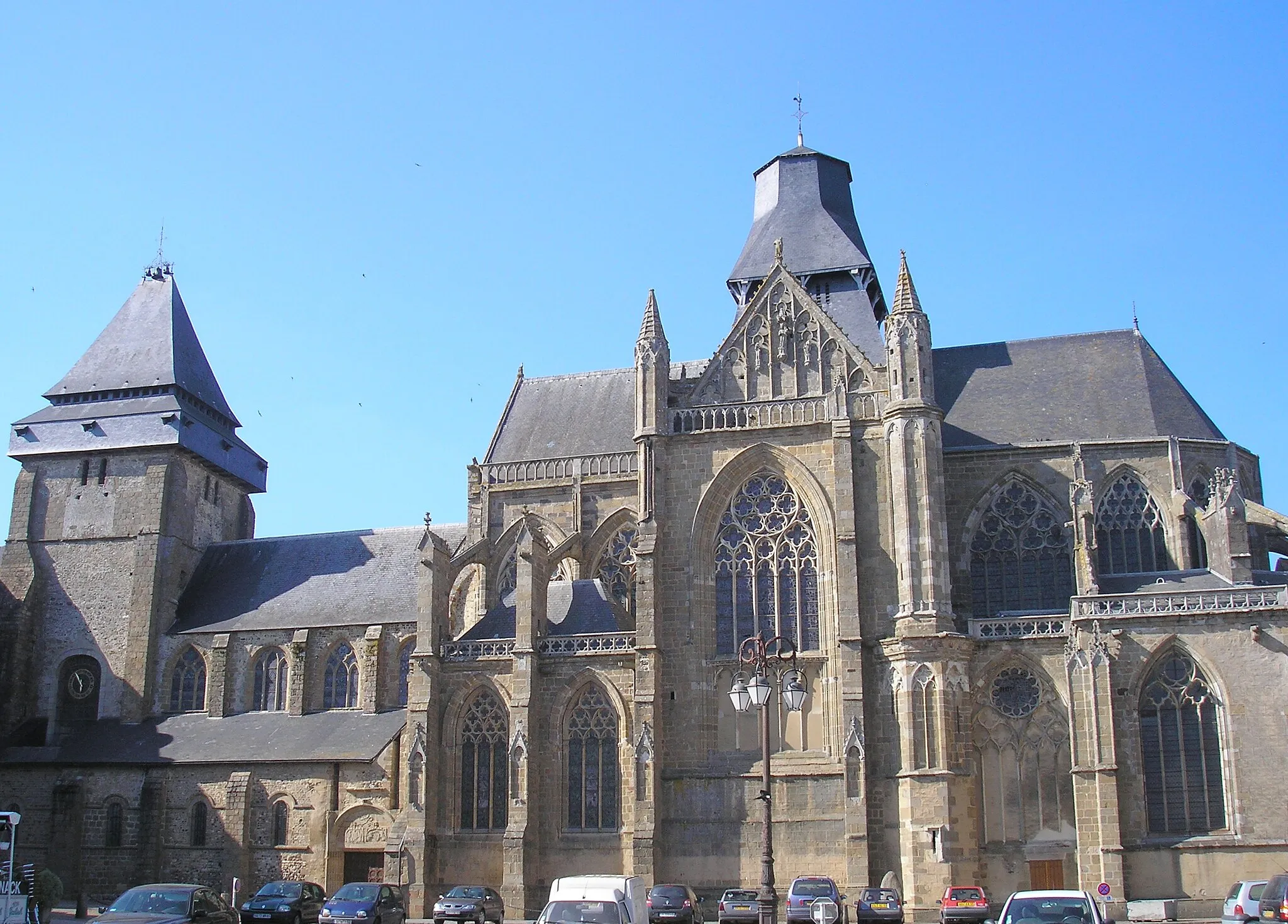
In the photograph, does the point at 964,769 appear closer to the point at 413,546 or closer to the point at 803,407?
the point at 803,407

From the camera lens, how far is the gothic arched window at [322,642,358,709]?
45.9m

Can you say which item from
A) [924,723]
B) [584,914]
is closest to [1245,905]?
[924,723]

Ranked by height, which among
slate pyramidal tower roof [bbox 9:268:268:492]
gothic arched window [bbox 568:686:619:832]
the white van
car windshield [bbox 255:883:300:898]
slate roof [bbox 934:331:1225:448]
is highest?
slate pyramidal tower roof [bbox 9:268:268:492]

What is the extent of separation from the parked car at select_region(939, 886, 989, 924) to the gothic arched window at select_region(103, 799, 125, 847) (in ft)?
89.9

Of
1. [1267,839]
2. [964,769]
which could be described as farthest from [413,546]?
[1267,839]

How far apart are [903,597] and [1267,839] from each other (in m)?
10.1

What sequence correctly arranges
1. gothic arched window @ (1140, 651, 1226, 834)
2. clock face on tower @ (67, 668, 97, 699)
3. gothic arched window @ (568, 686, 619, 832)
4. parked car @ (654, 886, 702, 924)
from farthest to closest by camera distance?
clock face on tower @ (67, 668, 97, 699) → gothic arched window @ (568, 686, 619, 832) → gothic arched window @ (1140, 651, 1226, 834) → parked car @ (654, 886, 702, 924)

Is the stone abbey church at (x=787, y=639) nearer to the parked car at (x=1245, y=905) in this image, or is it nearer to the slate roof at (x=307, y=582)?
the slate roof at (x=307, y=582)

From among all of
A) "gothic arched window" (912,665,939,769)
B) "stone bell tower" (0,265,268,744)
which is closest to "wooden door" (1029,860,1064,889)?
"gothic arched window" (912,665,939,769)

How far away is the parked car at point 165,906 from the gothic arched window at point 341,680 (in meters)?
23.5

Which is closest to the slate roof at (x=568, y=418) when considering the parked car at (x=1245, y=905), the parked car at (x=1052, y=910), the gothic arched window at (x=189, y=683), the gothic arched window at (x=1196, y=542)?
the gothic arched window at (x=189, y=683)

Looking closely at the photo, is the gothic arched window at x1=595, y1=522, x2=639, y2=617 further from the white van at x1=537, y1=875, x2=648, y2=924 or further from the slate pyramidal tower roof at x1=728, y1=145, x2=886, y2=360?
the white van at x1=537, y1=875, x2=648, y2=924

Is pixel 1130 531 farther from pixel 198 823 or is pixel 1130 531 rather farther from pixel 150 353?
pixel 150 353

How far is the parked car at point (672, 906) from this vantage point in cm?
2808
